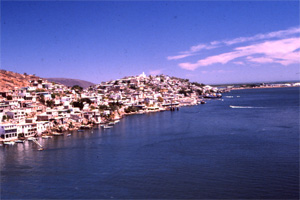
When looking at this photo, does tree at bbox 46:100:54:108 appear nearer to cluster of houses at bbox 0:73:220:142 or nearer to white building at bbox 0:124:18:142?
cluster of houses at bbox 0:73:220:142

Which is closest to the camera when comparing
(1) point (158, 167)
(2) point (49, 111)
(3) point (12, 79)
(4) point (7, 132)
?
(1) point (158, 167)

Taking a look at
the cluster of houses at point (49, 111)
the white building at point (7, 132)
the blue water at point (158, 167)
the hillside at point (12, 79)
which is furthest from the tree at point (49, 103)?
the blue water at point (158, 167)

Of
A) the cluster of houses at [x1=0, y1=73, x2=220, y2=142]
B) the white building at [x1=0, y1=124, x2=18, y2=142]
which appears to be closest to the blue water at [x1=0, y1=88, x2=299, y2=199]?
the white building at [x1=0, y1=124, x2=18, y2=142]

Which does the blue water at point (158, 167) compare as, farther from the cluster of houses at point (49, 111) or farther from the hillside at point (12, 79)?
the hillside at point (12, 79)

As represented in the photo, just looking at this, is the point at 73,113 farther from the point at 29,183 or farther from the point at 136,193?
the point at 136,193

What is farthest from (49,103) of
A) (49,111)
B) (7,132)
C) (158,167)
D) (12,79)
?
(158,167)

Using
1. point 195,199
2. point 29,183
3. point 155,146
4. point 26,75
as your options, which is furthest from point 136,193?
point 26,75

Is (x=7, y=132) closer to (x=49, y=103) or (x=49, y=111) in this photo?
(x=49, y=111)
